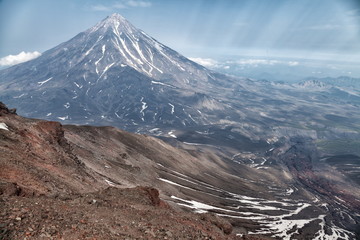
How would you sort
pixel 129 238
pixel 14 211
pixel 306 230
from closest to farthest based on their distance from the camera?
pixel 14 211 → pixel 129 238 → pixel 306 230

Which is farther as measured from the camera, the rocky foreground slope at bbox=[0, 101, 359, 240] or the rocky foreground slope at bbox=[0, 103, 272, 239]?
the rocky foreground slope at bbox=[0, 101, 359, 240]

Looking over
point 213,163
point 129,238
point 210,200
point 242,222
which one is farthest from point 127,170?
point 213,163

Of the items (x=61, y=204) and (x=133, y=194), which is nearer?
(x=61, y=204)

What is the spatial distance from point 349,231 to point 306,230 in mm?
31245

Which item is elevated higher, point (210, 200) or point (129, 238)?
point (129, 238)

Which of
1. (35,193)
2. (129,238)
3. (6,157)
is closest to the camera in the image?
(129,238)

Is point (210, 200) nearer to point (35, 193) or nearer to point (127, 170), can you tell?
point (127, 170)

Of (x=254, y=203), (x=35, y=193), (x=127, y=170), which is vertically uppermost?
(x=35, y=193)

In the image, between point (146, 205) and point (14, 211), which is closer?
point (14, 211)

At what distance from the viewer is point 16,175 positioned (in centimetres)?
2580

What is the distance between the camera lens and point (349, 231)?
11144cm

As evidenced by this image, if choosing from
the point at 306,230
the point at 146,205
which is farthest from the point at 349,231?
the point at 146,205

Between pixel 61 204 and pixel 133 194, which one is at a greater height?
pixel 61 204

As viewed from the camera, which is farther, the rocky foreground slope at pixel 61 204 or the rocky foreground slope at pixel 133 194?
the rocky foreground slope at pixel 133 194
